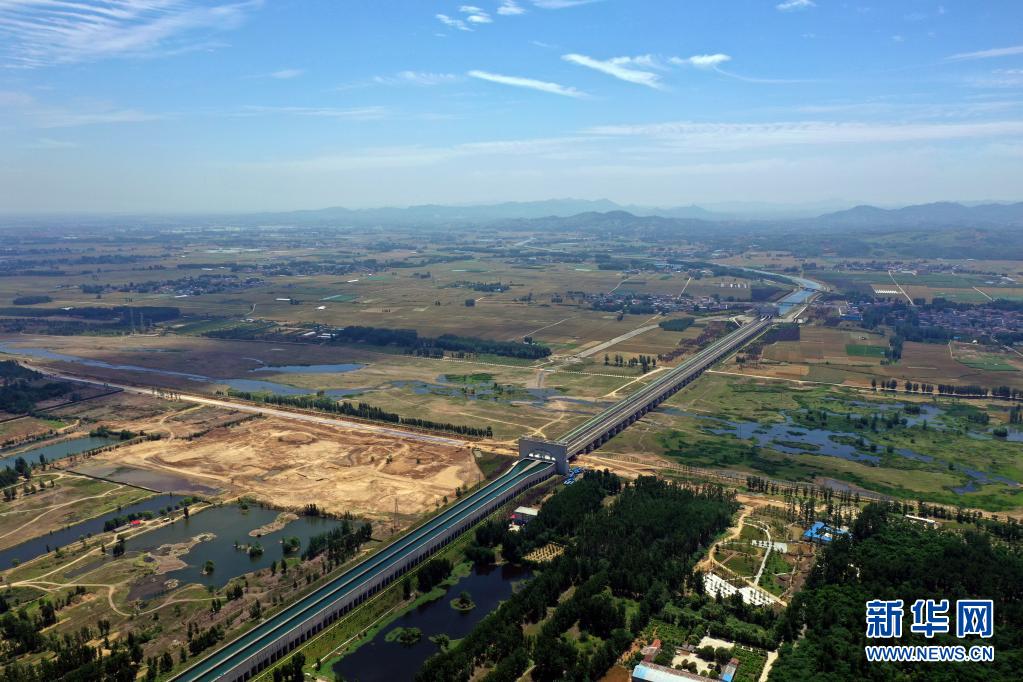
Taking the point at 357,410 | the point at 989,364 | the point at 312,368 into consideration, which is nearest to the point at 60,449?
the point at 357,410

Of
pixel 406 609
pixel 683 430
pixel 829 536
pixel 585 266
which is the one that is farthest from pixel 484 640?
pixel 585 266

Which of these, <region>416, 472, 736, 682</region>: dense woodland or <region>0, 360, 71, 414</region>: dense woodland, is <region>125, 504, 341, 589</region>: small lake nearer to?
<region>416, 472, 736, 682</region>: dense woodland

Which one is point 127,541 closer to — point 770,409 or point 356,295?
point 770,409

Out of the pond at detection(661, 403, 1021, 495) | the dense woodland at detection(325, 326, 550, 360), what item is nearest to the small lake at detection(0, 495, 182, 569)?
the pond at detection(661, 403, 1021, 495)

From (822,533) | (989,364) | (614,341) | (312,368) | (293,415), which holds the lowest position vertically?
(822,533)

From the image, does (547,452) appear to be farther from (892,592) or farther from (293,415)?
(293,415)

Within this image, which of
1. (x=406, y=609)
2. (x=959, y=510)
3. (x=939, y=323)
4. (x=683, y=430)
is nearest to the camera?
(x=406, y=609)
